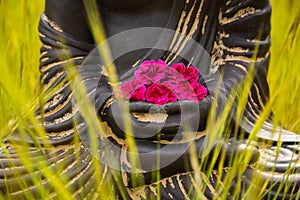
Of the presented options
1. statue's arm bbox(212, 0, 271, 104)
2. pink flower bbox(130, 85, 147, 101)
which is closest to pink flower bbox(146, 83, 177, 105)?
pink flower bbox(130, 85, 147, 101)

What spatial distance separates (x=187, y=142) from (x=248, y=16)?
0.31 meters

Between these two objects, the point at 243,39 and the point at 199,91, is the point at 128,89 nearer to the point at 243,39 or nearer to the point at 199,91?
the point at 199,91

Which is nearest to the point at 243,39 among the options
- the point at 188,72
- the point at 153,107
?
the point at 188,72

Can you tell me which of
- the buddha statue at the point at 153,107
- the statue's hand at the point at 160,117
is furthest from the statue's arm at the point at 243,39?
the statue's hand at the point at 160,117

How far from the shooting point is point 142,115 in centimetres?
150

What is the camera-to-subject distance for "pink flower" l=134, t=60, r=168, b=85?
59.3 inches

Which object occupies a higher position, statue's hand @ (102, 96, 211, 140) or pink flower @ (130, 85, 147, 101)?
pink flower @ (130, 85, 147, 101)

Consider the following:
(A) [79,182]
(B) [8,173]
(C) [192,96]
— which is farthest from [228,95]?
(B) [8,173]

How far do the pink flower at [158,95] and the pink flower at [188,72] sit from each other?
0.16ft

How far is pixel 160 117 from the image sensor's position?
1.50 metres

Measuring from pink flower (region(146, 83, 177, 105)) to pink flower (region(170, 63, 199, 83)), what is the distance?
48 mm

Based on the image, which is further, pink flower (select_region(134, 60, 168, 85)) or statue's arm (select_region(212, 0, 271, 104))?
statue's arm (select_region(212, 0, 271, 104))

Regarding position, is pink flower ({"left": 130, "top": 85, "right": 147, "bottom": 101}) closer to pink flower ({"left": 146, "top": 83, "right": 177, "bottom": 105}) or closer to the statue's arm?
pink flower ({"left": 146, "top": 83, "right": 177, "bottom": 105})

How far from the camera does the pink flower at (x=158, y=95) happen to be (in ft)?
4.90
